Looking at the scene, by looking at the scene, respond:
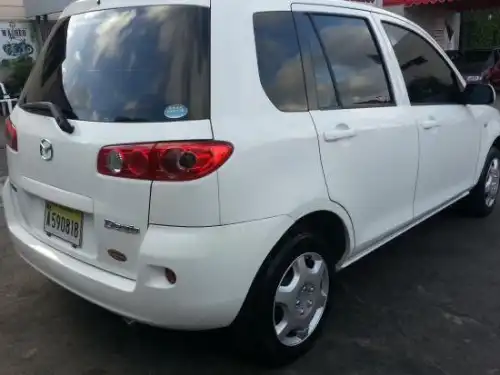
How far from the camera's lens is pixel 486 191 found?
201 inches

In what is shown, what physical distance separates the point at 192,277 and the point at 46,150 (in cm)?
98

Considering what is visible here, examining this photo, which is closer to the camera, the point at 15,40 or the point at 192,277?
the point at 192,277

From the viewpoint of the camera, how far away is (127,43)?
2566mm

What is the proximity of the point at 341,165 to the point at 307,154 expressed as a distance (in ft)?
0.97

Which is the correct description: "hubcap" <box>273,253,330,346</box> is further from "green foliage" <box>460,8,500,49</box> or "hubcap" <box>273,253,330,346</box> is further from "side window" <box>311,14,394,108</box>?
"green foliage" <box>460,8,500,49</box>

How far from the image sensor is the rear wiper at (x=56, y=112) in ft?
8.42

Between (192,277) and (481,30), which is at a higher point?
(481,30)

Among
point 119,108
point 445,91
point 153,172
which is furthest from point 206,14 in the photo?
point 445,91

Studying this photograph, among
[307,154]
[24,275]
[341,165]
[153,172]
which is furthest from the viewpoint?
[24,275]

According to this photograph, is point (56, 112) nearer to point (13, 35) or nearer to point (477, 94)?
point (477, 94)

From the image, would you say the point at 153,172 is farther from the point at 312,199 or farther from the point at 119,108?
the point at 312,199

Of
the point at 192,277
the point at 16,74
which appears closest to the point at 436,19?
the point at 16,74

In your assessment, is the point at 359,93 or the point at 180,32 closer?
the point at 180,32

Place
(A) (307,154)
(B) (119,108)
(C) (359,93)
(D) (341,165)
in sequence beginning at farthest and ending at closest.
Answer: (C) (359,93), (D) (341,165), (A) (307,154), (B) (119,108)
